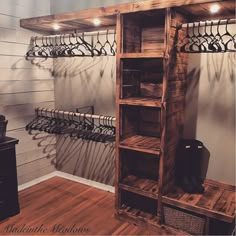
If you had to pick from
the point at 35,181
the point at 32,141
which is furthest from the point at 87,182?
the point at 32,141

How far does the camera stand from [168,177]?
92.4 inches

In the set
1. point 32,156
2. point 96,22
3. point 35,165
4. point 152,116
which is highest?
point 96,22

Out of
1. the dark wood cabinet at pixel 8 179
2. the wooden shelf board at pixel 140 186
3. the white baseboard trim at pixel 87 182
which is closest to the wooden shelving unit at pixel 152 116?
the wooden shelf board at pixel 140 186

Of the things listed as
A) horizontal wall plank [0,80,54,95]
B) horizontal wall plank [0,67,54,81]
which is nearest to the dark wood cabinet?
horizontal wall plank [0,80,54,95]

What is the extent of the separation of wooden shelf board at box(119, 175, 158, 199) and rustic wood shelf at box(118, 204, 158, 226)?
0.23 m

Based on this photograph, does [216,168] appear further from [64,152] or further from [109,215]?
[64,152]

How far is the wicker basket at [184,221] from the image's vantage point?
218cm

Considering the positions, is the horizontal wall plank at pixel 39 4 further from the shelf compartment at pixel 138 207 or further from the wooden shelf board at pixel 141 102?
the shelf compartment at pixel 138 207

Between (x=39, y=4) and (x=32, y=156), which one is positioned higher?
(x=39, y=4)

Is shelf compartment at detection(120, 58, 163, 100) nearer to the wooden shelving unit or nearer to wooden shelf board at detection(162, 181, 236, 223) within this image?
the wooden shelving unit

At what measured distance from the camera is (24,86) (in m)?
3.05

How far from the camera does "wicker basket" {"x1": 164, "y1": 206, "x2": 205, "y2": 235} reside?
7.14 feet

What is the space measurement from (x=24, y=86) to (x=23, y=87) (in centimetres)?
2

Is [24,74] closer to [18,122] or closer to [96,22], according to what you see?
[18,122]
